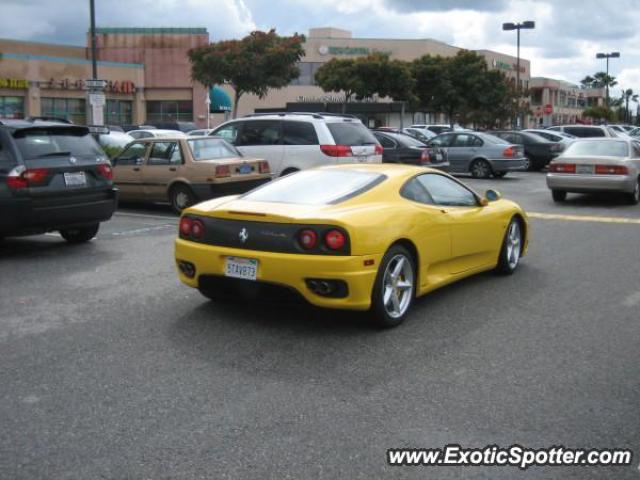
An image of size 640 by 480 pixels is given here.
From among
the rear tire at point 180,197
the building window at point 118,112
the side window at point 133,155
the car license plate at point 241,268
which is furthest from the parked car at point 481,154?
the building window at point 118,112

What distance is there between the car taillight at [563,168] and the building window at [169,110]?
149 feet

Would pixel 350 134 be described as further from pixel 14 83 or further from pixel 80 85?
pixel 80 85

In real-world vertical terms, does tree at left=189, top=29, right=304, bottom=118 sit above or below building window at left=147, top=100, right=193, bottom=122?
above

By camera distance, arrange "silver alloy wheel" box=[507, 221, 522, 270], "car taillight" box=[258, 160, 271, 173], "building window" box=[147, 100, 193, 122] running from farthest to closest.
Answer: "building window" box=[147, 100, 193, 122], "car taillight" box=[258, 160, 271, 173], "silver alloy wheel" box=[507, 221, 522, 270]

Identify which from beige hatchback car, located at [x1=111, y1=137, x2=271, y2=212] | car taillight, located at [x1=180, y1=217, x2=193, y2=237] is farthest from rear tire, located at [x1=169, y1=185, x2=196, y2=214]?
car taillight, located at [x1=180, y1=217, x2=193, y2=237]

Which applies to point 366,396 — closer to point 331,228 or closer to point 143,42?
point 331,228

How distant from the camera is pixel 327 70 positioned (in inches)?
2078

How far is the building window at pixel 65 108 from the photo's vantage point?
50.4 m

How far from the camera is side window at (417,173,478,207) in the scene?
7474mm

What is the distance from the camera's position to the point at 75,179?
10055 millimetres

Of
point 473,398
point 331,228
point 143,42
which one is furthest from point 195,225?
point 143,42

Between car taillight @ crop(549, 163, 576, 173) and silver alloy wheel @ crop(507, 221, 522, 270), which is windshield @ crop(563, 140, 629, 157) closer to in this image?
car taillight @ crop(549, 163, 576, 173)

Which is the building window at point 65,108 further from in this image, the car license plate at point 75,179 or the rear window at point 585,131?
the car license plate at point 75,179

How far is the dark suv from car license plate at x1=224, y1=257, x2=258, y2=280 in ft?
13.8
